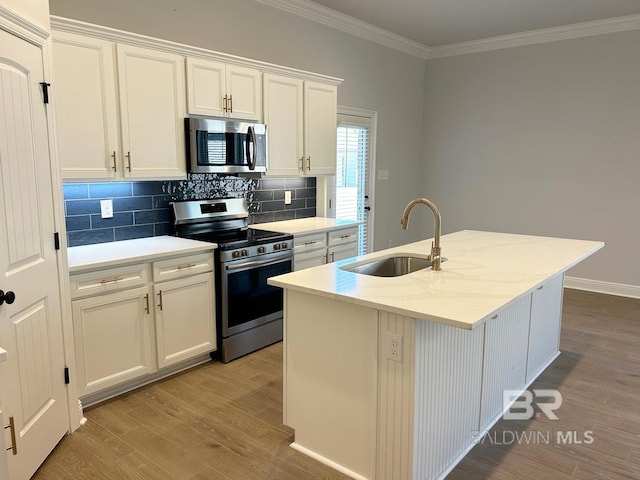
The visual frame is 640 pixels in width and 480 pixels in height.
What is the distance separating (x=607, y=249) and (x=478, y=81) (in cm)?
257

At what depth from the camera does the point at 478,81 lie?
616cm

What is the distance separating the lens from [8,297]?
199 centimetres

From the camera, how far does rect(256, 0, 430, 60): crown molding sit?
15.0 feet

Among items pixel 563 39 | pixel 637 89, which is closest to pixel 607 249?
pixel 637 89

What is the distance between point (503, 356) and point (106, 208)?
273 centimetres

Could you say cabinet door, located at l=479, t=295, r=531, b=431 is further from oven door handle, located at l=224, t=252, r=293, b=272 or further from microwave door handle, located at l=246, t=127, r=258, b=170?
microwave door handle, located at l=246, t=127, r=258, b=170

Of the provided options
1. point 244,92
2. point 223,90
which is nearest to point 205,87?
point 223,90

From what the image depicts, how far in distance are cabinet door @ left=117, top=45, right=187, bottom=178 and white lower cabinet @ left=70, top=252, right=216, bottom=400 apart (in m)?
0.67

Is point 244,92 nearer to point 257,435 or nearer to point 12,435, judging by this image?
point 257,435

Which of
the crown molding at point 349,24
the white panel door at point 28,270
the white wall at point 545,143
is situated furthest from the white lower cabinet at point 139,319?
the white wall at point 545,143

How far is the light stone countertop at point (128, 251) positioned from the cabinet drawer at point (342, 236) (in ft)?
4.33

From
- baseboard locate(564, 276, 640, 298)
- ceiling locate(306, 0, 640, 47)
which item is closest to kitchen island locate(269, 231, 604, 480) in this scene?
ceiling locate(306, 0, 640, 47)

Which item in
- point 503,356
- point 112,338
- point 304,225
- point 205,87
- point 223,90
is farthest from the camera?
point 304,225

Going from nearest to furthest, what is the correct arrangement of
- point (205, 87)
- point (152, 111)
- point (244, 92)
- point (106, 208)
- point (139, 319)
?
point (139, 319)
point (152, 111)
point (106, 208)
point (205, 87)
point (244, 92)
